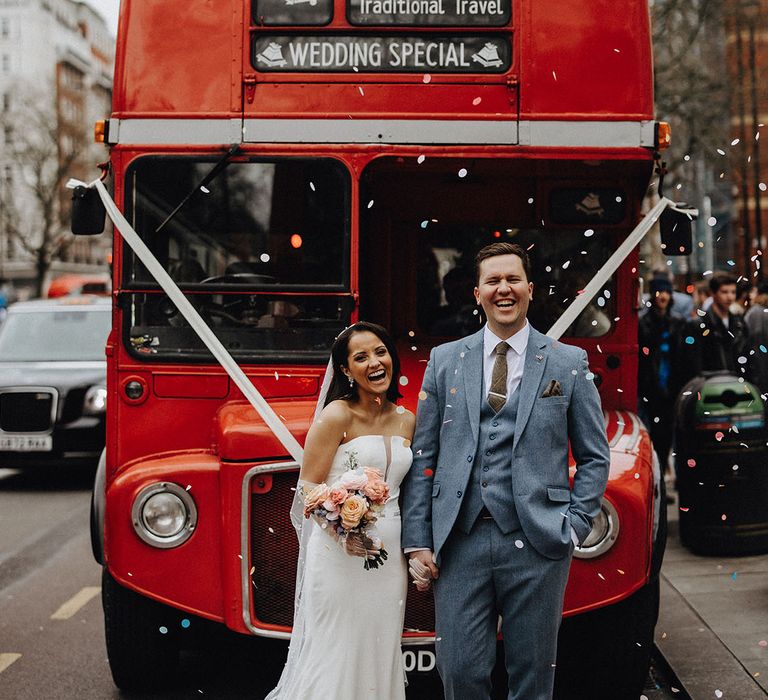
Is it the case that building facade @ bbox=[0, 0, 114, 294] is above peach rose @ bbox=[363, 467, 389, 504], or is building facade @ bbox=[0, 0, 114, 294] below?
above

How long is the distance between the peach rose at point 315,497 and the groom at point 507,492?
0.33 m

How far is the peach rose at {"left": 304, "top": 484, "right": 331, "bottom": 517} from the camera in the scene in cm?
405

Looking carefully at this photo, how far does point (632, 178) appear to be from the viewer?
240 inches

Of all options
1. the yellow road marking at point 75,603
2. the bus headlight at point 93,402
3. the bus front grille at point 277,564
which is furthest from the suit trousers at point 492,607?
the bus headlight at point 93,402

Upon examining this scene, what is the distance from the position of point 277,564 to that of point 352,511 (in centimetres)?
117

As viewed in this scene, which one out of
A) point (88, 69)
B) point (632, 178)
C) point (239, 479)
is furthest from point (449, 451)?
point (88, 69)

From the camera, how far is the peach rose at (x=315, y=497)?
4051 millimetres

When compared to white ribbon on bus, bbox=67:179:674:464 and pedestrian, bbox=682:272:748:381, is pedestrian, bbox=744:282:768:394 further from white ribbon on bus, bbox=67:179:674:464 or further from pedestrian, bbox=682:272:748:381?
white ribbon on bus, bbox=67:179:674:464

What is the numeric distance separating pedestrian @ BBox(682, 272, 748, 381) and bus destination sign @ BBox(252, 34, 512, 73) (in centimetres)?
478

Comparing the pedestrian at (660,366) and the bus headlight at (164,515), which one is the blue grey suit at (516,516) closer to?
the bus headlight at (164,515)

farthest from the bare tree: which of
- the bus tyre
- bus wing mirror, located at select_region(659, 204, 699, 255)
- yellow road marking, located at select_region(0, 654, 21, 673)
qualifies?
bus wing mirror, located at select_region(659, 204, 699, 255)

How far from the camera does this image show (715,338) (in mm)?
9930

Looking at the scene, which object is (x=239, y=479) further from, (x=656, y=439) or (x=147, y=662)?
(x=656, y=439)

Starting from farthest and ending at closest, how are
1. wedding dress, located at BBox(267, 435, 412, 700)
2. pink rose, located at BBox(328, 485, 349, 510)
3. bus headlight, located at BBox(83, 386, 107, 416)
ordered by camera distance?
bus headlight, located at BBox(83, 386, 107, 416), wedding dress, located at BBox(267, 435, 412, 700), pink rose, located at BBox(328, 485, 349, 510)
